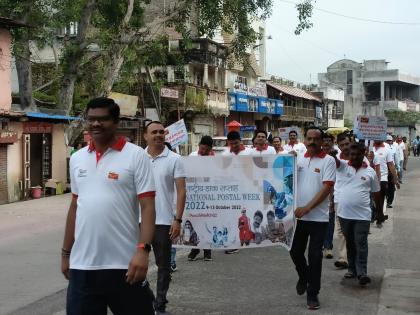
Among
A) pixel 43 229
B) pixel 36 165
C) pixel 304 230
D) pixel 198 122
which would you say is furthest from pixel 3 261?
pixel 198 122

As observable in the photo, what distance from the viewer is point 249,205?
720 centimetres

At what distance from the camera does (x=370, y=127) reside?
450 inches

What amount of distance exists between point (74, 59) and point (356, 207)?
48.7 feet

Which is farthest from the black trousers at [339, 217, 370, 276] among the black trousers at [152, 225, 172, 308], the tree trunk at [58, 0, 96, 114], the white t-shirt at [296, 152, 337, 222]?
the tree trunk at [58, 0, 96, 114]

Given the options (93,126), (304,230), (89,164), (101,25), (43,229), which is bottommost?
(43,229)

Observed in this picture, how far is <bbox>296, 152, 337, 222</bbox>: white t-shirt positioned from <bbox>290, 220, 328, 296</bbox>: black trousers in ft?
0.30

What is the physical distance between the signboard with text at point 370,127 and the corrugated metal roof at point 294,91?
37.2 metres

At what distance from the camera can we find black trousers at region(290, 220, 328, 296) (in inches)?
235

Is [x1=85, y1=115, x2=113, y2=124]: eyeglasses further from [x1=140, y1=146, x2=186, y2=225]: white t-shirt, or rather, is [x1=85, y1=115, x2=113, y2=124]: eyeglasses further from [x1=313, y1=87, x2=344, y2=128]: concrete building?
[x1=313, y1=87, x2=344, y2=128]: concrete building

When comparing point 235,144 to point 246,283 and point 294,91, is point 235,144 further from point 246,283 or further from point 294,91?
point 294,91

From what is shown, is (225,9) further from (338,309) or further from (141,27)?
(338,309)

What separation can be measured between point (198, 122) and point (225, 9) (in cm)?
1481

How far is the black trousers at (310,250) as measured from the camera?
19.6 feet

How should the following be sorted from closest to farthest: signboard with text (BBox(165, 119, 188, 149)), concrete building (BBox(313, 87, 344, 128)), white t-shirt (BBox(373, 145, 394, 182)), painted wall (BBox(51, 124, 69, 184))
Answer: signboard with text (BBox(165, 119, 188, 149))
white t-shirt (BBox(373, 145, 394, 182))
painted wall (BBox(51, 124, 69, 184))
concrete building (BBox(313, 87, 344, 128))
